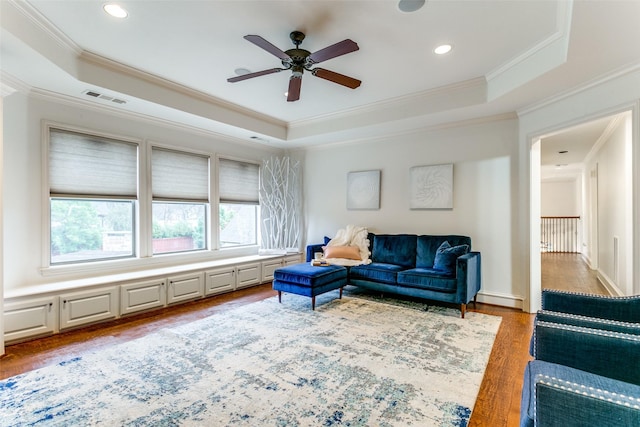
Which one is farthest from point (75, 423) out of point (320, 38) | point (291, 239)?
point (291, 239)

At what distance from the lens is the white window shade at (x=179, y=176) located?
4.70 m

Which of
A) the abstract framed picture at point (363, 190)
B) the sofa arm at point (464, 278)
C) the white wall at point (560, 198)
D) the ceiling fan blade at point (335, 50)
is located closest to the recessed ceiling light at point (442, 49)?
the ceiling fan blade at point (335, 50)

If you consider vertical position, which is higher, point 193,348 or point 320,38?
point 320,38

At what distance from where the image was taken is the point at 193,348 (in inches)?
119

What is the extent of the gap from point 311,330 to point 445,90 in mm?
3565

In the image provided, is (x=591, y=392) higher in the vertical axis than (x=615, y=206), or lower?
lower

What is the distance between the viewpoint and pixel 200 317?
13.0 ft

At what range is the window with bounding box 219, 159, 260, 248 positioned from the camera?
572 centimetres

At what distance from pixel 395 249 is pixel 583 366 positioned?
336 centimetres

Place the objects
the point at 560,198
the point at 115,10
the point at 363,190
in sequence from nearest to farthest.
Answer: the point at 115,10 → the point at 363,190 → the point at 560,198

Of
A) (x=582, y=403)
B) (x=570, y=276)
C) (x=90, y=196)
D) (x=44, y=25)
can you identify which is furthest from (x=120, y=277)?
(x=570, y=276)

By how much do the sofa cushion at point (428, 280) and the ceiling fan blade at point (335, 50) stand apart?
2.91m

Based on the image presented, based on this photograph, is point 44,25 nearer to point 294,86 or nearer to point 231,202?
point 294,86

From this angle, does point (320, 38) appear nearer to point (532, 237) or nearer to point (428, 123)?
point (428, 123)
